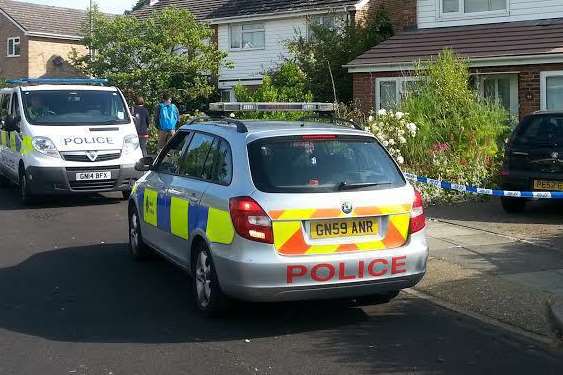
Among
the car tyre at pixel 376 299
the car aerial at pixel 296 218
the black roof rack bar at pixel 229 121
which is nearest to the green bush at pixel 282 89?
the black roof rack bar at pixel 229 121

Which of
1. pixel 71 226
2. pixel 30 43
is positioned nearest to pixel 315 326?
pixel 71 226

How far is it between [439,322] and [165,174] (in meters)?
3.06

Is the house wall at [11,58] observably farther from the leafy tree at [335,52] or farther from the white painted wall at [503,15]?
the white painted wall at [503,15]

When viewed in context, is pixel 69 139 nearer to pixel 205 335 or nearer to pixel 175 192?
pixel 175 192

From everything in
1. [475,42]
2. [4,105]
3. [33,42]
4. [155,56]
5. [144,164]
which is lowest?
[144,164]

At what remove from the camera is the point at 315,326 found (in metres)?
6.46

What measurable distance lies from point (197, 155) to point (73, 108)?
7.30 metres

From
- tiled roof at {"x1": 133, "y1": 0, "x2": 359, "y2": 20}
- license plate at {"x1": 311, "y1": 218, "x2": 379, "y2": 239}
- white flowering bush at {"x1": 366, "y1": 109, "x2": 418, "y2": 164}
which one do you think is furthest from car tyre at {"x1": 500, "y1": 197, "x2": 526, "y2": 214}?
tiled roof at {"x1": 133, "y1": 0, "x2": 359, "y2": 20}

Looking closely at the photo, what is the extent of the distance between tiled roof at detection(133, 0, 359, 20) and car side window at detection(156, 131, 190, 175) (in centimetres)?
1901

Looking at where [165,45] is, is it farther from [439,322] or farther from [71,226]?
[439,322]

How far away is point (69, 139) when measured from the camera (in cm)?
1321

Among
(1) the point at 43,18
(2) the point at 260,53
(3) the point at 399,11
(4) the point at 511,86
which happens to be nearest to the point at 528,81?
(4) the point at 511,86

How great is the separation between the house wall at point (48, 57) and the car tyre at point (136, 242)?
35968mm

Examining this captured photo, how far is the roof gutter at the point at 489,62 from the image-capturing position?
712 inches
